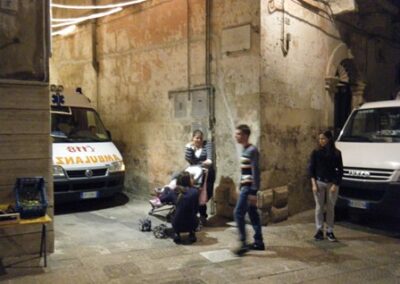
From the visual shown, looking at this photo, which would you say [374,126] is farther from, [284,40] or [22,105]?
[22,105]

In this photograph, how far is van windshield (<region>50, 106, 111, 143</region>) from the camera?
27.6 ft

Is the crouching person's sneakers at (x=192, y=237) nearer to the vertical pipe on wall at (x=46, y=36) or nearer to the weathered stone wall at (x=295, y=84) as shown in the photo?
the weathered stone wall at (x=295, y=84)

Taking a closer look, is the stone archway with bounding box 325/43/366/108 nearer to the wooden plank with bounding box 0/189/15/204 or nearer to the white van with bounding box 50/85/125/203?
the white van with bounding box 50/85/125/203

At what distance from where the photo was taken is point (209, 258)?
17.7 feet

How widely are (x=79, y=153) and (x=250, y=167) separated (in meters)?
3.86

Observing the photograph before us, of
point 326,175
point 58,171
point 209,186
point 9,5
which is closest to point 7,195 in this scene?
point 9,5

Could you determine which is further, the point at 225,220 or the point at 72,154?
the point at 72,154

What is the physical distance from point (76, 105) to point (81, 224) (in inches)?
113

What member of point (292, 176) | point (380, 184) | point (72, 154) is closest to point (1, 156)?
point (72, 154)

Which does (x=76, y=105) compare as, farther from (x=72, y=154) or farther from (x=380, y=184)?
(x=380, y=184)

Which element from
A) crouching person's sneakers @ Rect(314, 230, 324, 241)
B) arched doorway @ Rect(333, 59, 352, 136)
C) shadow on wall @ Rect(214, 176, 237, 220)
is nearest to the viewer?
crouching person's sneakers @ Rect(314, 230, 324, 241)

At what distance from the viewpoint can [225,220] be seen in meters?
7.36

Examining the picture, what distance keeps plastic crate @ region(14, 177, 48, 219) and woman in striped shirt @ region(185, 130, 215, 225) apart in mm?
2672

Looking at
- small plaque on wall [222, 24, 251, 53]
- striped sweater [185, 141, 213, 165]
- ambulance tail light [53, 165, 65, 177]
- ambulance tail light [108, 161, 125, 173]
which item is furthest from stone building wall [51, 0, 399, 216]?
ambulance tail light [53, 165, 65, 177]
